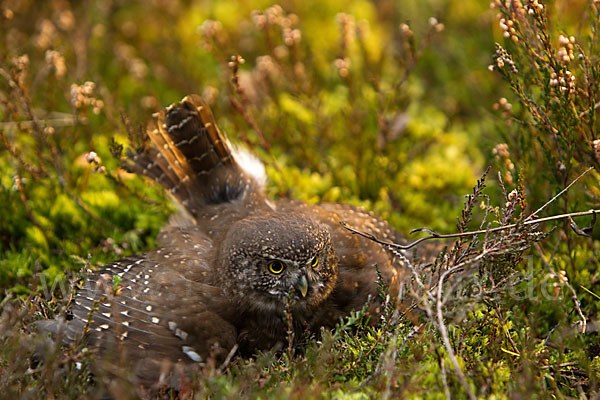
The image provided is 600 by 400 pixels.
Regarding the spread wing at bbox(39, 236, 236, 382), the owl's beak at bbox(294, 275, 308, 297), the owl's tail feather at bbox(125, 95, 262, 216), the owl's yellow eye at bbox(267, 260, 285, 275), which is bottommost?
the spread wing at bbox(39, 236, 236, 382)

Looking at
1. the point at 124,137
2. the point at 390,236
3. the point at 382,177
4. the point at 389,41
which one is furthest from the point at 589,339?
the point at 389,41

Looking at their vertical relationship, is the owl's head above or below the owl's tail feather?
below

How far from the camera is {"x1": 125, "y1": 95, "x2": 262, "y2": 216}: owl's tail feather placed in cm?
437

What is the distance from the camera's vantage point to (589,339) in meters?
3.68

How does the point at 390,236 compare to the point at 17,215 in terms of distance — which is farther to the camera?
the point at 17,215

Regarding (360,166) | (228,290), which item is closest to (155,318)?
(228,290)

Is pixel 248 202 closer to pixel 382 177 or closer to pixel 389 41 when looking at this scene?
pixel 382 177

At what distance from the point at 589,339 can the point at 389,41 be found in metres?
4.89

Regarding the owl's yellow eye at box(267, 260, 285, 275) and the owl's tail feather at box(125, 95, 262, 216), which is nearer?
the owl's yellow eye at box(267, 260, 285, 275)

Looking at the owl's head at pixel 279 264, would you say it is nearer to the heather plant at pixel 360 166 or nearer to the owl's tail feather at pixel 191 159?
the heather plant at pixel 360 166

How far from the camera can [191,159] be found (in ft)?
14.7

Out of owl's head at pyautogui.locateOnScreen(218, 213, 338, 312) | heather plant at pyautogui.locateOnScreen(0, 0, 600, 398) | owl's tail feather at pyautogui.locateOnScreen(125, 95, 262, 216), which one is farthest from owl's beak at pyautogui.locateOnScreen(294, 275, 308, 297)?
owl's tail feather at pyautogui.locateOnScreen(125, 95, 262, 216)

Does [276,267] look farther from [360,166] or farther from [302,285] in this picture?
[360,166]

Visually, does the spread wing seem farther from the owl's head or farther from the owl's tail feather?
the owl's tail feather
